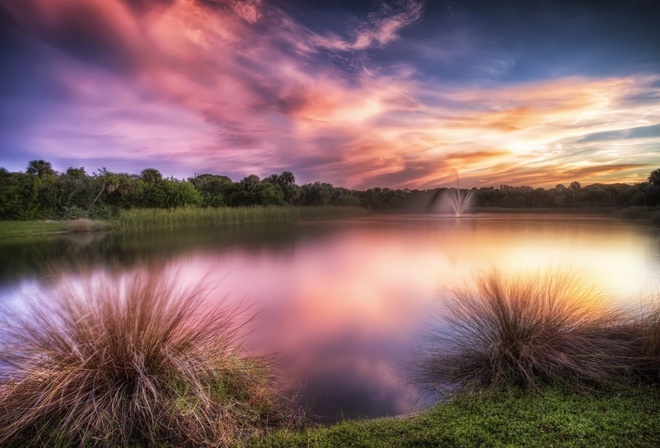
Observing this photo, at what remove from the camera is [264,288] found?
9.15 metres

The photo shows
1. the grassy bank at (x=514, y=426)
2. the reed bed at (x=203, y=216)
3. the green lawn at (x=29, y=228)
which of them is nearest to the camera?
the grassy bank at (x=514, y=426)

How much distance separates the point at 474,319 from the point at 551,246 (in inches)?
579

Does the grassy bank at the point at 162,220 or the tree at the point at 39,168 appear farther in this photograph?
the tree at the point at 39,168

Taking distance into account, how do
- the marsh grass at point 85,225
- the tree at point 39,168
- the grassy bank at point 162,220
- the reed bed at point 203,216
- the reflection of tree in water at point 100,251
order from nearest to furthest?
the reflection of tree in water at point 100,251
the grassy bank at point 162,220
the marsh grass at point 85,225
the reed bed at point 203,216
the tree at point 39,168

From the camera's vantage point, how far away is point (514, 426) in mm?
2783

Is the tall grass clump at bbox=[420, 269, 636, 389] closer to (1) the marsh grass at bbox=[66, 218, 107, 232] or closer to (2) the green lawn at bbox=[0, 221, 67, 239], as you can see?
(2) the green lawn at bbox=[0, 221, 67, 239]

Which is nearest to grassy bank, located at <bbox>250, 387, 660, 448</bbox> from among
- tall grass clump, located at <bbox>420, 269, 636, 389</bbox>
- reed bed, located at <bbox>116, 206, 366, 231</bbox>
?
tall grass clump, located at <bbox>420, 269, 636, 389</bbox>

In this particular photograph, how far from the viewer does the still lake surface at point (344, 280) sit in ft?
13.7

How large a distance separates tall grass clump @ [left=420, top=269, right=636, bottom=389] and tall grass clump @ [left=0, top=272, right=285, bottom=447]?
2.08m

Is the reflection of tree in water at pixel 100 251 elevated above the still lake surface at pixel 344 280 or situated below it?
above

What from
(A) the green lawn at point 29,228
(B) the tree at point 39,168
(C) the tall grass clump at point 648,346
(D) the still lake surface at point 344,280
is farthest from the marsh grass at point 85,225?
(C) the tall grass clump at point 648,346

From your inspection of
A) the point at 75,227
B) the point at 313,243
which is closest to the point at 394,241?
the point at 313,243

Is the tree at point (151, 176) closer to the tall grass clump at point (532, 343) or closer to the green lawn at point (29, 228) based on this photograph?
the green lawn at point (29, 228)

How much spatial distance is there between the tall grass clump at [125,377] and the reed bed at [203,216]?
78.8 feet
